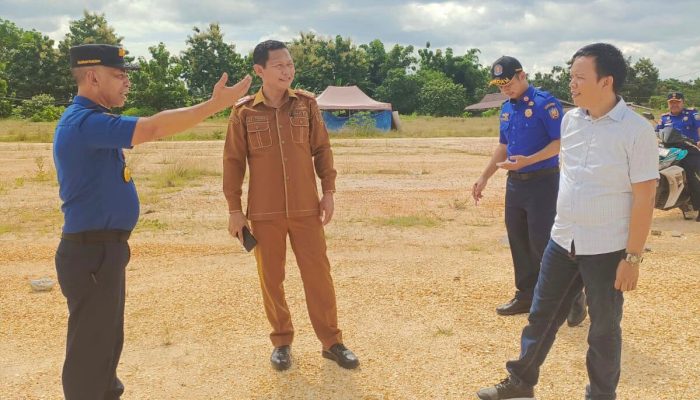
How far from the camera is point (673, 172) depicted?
8.28 metres

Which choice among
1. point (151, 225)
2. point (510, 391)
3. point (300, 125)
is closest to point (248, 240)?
point (300, 125)

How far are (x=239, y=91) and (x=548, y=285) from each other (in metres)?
1.83

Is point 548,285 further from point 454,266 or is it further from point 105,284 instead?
point 454,266

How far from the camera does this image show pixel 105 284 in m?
2.81

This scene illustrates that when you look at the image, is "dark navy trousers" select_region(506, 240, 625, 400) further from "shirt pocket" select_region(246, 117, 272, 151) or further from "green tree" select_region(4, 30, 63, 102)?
"green tree" select_region(4, 30, 63, 102)

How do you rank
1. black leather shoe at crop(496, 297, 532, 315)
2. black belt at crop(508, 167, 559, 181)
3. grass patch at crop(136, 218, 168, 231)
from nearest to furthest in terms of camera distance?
black belt at crop(508, 167, 559, 181) → black leather shoe at crop(496, 297, 532, 315) → grass patch at crop(136, 218, 168, 231)

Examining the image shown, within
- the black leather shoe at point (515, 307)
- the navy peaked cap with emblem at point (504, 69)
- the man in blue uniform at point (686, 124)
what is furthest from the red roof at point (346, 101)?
the black leather shoe at point (515, 307)

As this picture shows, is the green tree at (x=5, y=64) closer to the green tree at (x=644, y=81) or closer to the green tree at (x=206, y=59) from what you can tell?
the green tree at (x=206, y=59)

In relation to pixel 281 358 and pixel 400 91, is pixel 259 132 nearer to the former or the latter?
pixel 281 358

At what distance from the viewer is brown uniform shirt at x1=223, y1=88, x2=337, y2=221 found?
3.66 metres

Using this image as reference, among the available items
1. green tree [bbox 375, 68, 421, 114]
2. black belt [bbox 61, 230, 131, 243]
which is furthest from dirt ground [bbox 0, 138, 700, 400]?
green tree [bbox 375, 68, 421, 114]

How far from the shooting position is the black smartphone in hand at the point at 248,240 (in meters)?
3.68

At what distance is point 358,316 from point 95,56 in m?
2.77

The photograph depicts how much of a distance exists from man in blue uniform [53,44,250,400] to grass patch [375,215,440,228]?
5.65 m
